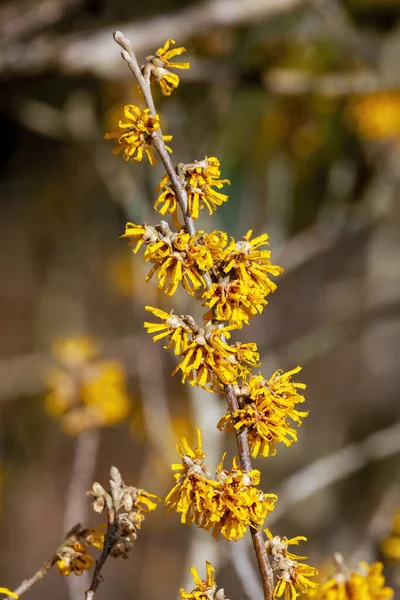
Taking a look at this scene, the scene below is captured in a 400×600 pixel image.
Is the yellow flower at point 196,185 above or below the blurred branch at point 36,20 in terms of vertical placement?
below

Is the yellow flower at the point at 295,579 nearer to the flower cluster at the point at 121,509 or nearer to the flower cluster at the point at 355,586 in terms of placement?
the flower cluster at the point at 355,586

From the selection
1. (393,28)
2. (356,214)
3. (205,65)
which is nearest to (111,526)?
(205,65)

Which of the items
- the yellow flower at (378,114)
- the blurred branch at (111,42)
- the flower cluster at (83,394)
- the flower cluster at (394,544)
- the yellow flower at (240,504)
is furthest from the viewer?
the yellow flower at (378,114)

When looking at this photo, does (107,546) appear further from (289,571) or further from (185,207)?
(185,207)

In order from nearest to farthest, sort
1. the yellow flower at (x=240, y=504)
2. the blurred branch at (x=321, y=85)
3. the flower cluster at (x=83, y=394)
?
the yellow flower at (x=240, y=504) → the flower cluster at (x=83, y=394) → the blurred branch at (x=321, y=85)

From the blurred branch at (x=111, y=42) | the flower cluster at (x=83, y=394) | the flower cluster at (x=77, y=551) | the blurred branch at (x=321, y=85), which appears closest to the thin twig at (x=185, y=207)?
the flower cluster at (x=77, y=551)

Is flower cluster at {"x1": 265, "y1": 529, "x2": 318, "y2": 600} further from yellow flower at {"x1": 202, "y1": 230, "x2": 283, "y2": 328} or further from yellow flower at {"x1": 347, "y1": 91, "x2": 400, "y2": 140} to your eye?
yellow flower at {"x1": 347, "y1": 91, "x2": 400, "y2": 140}
